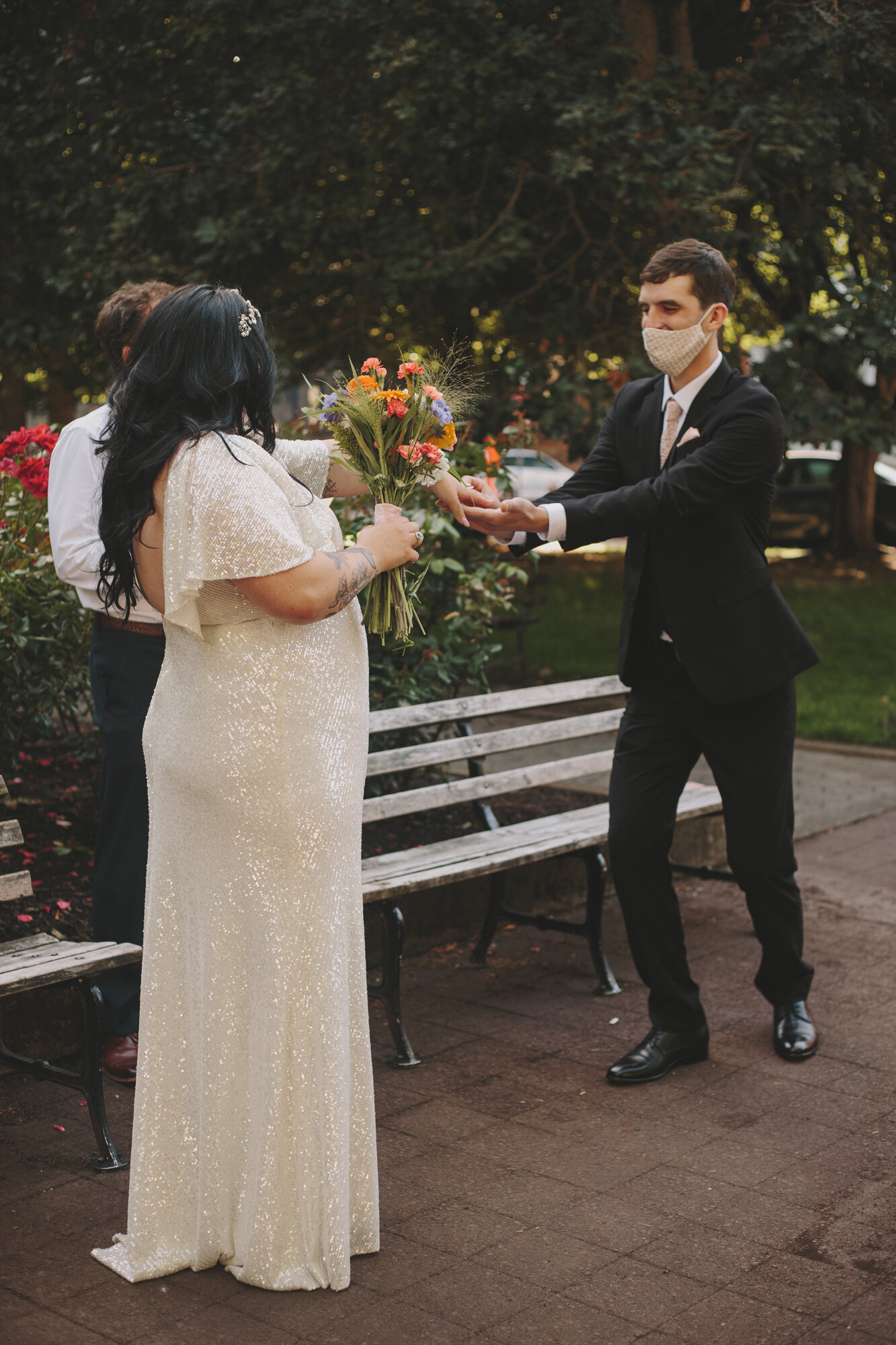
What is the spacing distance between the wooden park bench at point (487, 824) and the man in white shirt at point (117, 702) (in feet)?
2.44

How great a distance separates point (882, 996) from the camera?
4895 millimetres

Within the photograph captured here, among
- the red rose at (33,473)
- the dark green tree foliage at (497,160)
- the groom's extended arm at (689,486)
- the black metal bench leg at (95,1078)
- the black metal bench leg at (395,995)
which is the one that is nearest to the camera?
the black metal bench leg at (95,1078)

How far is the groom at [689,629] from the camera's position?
393 cm

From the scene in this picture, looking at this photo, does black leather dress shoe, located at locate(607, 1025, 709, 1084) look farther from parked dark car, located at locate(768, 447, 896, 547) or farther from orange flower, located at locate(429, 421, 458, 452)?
parked dark car, located at locate(768, 447, 896, 547)

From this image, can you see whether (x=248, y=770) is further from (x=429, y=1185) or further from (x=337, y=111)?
(x=337, y=111)

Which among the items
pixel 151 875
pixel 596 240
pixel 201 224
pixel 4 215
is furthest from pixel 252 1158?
pixel 4 215

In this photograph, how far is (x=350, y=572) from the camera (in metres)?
2.89

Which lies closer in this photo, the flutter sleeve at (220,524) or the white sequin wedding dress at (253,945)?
the flutter sleeve at (220,524)

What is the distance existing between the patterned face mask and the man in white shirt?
1.46 metres

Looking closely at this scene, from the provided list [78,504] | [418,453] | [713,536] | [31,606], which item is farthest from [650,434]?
[31,606]

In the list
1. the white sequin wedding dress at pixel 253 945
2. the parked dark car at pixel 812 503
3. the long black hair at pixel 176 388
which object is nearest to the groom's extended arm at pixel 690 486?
the white sequin wedding dress at pixel 253 945

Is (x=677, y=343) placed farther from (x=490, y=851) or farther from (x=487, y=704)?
(x=490, y=851)

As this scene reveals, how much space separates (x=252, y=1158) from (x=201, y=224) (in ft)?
26.8

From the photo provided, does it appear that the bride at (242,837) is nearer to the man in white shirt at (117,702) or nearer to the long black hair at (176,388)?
the long black hair at (176,388)
